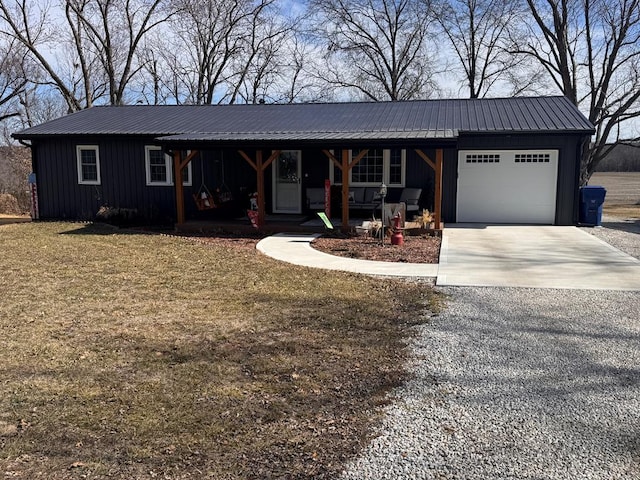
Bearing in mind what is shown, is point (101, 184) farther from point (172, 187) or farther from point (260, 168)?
point (260, 168)

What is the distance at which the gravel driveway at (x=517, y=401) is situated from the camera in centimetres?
270

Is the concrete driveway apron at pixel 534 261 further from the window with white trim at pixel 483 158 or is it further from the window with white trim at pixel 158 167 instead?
A: the window with white trim at pixel 158 167

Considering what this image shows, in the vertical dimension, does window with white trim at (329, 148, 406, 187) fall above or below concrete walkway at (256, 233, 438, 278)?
above

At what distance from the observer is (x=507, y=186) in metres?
13.6

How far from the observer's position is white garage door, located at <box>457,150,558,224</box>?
13.3 meters

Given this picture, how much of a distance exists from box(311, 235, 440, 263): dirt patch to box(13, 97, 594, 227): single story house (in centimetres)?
199

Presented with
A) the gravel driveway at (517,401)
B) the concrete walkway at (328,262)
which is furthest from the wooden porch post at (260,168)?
the gravel driveway at (517,401)

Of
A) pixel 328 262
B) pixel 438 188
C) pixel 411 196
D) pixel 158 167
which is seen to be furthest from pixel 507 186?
pixel 158 167

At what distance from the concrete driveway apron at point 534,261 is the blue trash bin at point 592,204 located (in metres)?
1.33

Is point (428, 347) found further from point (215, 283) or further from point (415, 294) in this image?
point (215, 283)

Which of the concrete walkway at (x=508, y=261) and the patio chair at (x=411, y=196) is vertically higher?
the patio chair at (x=411, y=196)

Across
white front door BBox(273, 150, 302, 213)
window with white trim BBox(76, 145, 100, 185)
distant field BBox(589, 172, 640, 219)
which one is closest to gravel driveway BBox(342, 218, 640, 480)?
white front door BBox(273, 150, 302, 213)

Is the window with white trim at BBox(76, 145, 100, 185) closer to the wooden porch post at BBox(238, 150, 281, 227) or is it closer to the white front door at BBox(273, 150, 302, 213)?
the white front door at BBox(273, 150, 302, 213)

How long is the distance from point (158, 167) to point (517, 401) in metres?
12.9
